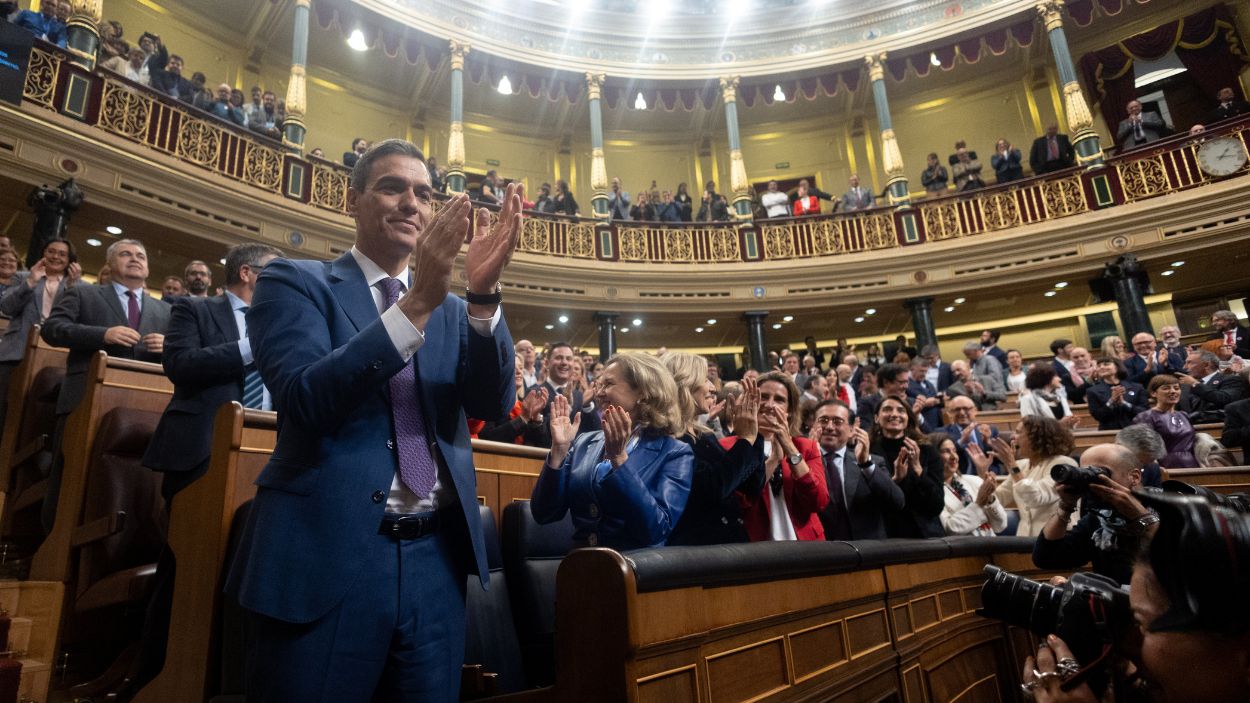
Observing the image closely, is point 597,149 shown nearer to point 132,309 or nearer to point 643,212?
point 643,212

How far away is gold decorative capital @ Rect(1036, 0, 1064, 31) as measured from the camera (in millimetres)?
10117

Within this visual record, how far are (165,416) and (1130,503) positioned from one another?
2734 mm

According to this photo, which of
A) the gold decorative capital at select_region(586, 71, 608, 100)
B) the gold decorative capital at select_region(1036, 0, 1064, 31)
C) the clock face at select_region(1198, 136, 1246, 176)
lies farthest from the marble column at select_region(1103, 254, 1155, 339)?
the gold decorative capital at select_region(586, 71, 608, 100)

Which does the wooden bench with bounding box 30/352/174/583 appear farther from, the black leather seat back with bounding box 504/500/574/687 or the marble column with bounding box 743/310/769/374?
the marble column with bounding box 743/310/769/374

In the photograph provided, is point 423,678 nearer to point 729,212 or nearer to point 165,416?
point 165,416

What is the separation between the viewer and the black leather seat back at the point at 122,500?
7.49 feet

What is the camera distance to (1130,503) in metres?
1.69

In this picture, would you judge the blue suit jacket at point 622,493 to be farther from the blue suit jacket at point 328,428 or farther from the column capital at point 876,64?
the column capital at point 876,64

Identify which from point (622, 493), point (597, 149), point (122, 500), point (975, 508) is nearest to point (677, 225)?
point (597, 149)

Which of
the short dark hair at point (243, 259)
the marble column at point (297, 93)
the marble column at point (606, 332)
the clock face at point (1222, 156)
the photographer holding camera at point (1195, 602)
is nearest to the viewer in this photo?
the photographer holding camera at point (1195, 602)

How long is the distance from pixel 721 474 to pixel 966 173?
1018 centimetres

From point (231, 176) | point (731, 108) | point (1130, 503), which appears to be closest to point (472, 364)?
point (1130, 503)

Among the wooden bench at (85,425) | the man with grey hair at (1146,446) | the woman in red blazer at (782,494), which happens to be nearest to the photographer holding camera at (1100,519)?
the man with grey hair at (1146,446)

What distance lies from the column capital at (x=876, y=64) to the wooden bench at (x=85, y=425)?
36.7 ft
